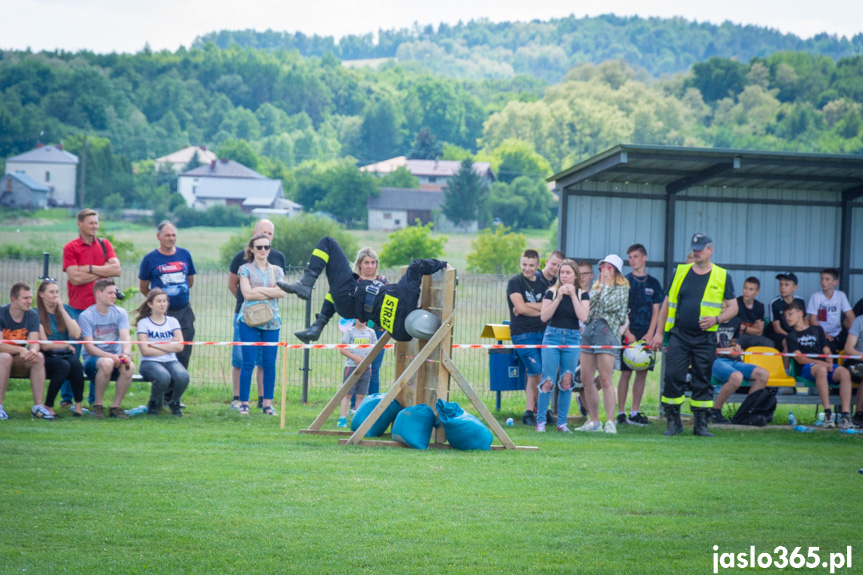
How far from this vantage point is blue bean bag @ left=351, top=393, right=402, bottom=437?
9633 mm

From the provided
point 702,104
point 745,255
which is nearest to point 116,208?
point 702,104

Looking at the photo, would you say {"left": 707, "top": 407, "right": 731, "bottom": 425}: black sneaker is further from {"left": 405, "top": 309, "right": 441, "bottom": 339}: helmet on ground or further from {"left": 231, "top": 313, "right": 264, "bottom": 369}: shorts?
{"left": 231, "top": 313, "right": 264, "bottom": 369}: shorts

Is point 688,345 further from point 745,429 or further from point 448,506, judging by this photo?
point 448,506

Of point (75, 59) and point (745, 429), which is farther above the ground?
point (75, 59)

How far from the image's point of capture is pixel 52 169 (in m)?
104

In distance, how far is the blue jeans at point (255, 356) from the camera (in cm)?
1140

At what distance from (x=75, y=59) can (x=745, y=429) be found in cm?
13537

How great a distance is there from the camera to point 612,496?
7137 mm

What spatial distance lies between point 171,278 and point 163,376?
56.2 inches

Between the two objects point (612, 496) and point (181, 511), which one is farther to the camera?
point (612, 496)

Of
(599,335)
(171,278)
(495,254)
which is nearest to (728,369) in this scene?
(599,335)

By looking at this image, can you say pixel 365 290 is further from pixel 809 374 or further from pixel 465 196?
pixel 465 196

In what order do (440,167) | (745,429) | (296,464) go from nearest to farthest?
(296,464), (745,429), (440,167)

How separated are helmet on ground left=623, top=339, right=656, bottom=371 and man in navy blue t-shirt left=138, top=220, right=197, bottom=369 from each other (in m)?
5.54
